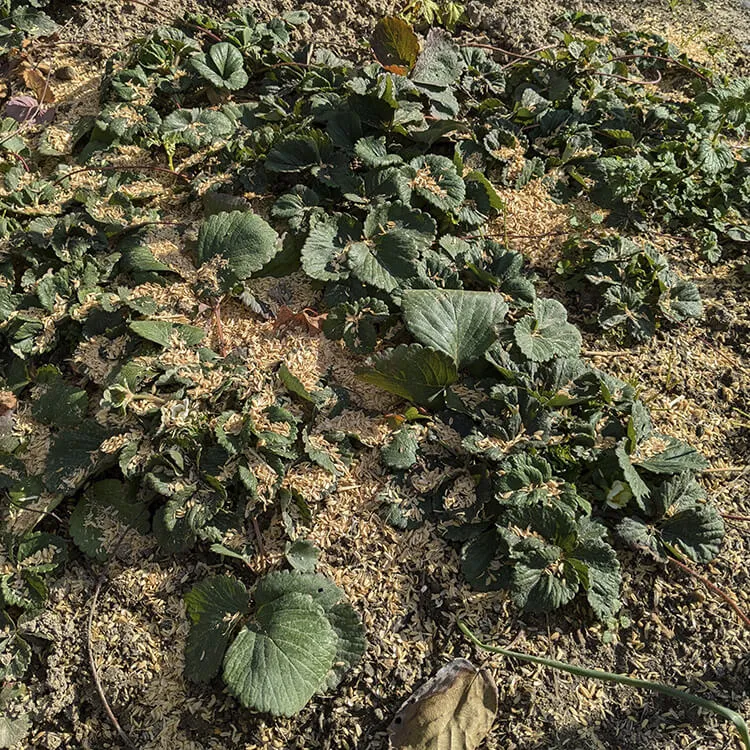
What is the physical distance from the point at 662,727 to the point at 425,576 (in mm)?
779

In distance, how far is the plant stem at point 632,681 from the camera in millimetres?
1622

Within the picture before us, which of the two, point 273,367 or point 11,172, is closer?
point 273,367

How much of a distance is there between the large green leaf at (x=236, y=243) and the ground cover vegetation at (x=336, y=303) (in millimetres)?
11

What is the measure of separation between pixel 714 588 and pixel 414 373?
1.16 metres

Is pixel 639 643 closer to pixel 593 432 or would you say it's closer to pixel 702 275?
pixel 593 432

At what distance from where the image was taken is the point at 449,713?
2.00m

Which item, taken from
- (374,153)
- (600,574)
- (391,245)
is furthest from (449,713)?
(374,153)

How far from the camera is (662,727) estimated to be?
2.01 meters

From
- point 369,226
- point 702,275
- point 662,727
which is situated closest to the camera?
point 662,727

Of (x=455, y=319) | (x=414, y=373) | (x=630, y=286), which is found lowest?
(x=414, y=373)

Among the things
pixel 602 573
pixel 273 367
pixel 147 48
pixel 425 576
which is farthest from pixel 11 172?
pixel 602 573

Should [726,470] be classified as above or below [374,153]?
below

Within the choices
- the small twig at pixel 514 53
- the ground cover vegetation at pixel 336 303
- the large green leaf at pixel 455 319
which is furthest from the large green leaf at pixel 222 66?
the large green leaf at pixel 455 319

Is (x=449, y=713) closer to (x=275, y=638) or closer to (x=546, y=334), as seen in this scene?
(x=275, y=638)
